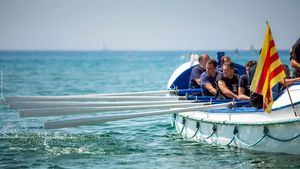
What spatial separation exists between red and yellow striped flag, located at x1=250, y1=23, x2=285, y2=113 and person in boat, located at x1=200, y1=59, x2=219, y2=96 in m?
3.11

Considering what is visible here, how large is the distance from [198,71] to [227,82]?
2376mm

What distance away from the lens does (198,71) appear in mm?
16312

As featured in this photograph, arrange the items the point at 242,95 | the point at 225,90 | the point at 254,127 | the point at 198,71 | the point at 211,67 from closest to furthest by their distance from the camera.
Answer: the point at 254,127, the point at 242,95, the point at 225,90, the point at 211,67, the point at 198,71

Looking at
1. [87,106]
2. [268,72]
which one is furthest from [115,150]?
[268,72]

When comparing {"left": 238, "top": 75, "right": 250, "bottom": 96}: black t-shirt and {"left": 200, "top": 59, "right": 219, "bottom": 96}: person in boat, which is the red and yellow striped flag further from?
{"left": 200, "top": 59, "right": 219, "bottom": 96}: person in boat

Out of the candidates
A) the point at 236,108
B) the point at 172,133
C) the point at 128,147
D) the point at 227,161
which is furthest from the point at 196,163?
the point at 172,133

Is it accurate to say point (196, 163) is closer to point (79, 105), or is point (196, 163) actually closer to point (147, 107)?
point (147, 107)

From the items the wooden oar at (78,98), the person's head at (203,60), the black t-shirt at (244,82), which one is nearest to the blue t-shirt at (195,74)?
the person's head at (203,60)

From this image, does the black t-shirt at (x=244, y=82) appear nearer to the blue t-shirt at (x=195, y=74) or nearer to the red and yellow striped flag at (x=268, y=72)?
the red and yellow striped flag at (x=268, y=72)

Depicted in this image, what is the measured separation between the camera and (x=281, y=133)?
11.5 metres

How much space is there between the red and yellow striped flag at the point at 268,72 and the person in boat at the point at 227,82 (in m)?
2.09

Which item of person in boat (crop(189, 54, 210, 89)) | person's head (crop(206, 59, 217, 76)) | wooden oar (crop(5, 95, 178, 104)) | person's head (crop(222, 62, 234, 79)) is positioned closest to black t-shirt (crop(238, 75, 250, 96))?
person's head (crop(222, 62, 234, 79))

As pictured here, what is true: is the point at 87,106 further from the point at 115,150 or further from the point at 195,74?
the point at 195,74

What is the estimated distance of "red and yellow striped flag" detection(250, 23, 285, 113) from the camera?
37.3 ft
